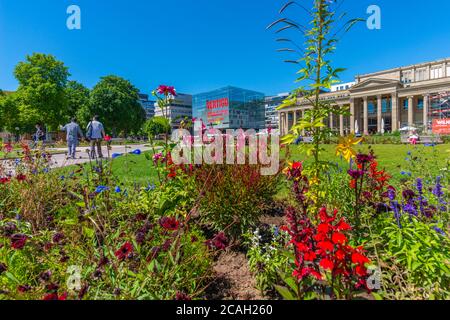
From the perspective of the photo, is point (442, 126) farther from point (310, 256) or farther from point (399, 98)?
point (399, 98)

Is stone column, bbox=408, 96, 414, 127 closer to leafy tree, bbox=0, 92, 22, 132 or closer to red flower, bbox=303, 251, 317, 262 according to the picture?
red flower, bbox=303, 251, 317, 262

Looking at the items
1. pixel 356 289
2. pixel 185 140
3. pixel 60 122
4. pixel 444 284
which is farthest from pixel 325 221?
pixel 60 122

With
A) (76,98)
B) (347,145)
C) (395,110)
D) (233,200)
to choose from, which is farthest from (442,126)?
(76,98)

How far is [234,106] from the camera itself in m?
103

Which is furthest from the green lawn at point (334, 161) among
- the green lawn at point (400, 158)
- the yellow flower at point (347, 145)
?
the yellow flower at point (347, 145)

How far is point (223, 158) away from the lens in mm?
3168

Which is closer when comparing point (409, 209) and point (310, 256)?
point (310, 256)

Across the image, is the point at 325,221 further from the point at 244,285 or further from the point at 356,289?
the point at 244,285

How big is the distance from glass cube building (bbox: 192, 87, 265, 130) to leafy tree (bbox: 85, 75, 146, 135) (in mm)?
55145

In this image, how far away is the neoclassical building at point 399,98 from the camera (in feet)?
172

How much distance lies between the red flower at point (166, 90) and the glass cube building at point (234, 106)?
94.8m

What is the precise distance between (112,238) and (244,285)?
1082mm

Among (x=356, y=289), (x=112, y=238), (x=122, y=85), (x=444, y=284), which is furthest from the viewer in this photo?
(x=122, y=85)

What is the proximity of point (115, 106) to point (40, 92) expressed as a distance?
11.0 meters
